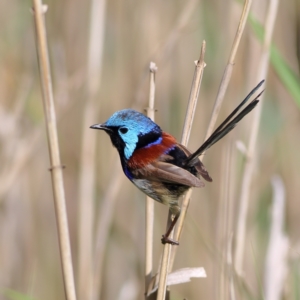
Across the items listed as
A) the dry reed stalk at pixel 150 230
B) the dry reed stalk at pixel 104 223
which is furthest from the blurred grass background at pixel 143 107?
the dry reed stalk at pixel 150 230

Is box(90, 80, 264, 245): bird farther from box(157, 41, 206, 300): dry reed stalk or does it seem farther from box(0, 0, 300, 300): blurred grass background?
box(0, 0, 300, 300): blurred grass background

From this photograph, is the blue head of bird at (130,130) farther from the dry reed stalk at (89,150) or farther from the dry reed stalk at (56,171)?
the dry reed stalk at (89,150)

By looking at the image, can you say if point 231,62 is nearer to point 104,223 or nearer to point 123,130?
point 123,130

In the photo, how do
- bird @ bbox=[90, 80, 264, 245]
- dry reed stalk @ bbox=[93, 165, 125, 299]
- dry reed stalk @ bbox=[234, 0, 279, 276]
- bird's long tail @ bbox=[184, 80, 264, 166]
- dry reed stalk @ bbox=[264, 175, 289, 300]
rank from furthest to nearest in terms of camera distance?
dry reed stalk @ bbox=[93, 165, 125, 299] < dry reed stalk @ bbox=[264, 175, 289, 300] < dry reed stalk @ bbox=[234, 0, 279, 276] < bird @ bbox=[90, 80, 264, 245] < bird's long tail @ bbox=[184, 80, 264, 166]

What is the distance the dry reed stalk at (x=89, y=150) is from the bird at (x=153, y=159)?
62 cm

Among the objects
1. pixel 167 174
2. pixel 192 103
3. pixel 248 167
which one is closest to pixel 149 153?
pixel 167 174

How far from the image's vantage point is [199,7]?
2.59 metres

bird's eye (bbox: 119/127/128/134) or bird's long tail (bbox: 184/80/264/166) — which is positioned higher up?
bird's eye (bbox: 119/127/128/134)

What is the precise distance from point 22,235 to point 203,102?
1.14 m

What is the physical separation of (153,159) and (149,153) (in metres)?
0.03

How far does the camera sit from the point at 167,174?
1575 millimetres

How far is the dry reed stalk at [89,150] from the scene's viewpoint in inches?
94.0

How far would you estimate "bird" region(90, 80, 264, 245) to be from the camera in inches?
62.6

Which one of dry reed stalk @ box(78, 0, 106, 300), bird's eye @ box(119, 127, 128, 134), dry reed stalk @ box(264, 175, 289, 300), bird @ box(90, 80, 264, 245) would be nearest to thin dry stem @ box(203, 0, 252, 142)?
bird @ box(90, 80, 264, 245)
